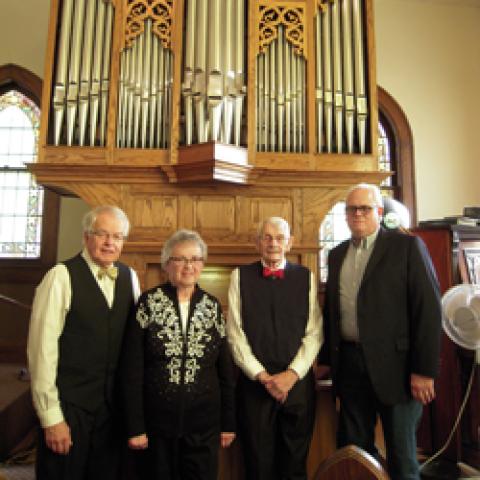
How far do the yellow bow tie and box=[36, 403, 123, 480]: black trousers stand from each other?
60 cm

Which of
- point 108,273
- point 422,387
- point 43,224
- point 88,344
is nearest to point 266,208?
point 108,273

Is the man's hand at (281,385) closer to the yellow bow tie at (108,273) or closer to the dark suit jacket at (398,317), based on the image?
the dark suit jacket at (398,317)

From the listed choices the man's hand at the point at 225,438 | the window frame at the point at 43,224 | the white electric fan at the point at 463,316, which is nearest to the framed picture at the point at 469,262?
the white electric fan at the point at 463,316

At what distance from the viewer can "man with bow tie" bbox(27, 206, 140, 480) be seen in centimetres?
186

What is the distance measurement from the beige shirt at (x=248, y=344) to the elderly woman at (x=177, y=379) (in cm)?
18

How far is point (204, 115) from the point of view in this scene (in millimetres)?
3705

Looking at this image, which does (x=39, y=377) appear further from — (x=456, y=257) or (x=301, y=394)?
(x=456, y=257)

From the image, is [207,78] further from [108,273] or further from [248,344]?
[248,344]

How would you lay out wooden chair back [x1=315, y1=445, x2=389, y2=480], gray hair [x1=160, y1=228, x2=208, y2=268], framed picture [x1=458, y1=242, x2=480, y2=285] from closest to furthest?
wooden chair back [x1=315, y1=445, x2=389, y2=480] < gray hair [x1=160, y1=228, x2=208, y2=268] < framed picture [x1=458, y1=242, x2=480, y2=285]

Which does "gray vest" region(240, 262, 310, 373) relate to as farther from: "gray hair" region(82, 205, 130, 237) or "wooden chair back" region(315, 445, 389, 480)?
"wooden chair back" region(315, 445, 389, 480)

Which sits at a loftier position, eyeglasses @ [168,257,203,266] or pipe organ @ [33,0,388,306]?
pipe organ @ [33,0,388,306]

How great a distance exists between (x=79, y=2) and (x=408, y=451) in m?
4.40

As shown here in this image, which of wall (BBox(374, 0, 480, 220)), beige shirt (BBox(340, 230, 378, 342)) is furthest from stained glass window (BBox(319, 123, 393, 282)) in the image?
beige shirt (BBox(340, 230, 378, 342))

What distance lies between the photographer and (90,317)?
77.4 inches
